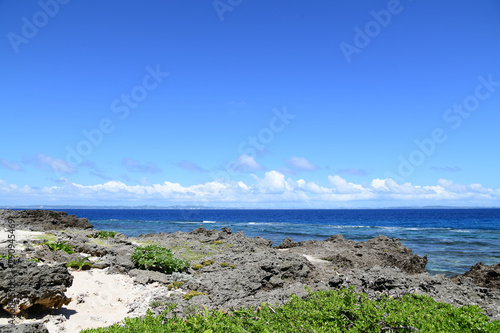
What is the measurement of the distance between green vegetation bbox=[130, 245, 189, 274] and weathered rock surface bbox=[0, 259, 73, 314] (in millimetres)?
5403

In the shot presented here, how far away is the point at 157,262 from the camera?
15.0 meters

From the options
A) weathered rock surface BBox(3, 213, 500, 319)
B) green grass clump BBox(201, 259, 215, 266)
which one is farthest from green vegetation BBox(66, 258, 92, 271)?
green grass clump BBox(201, 259, 215, 266)

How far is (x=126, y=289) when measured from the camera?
40.9ft

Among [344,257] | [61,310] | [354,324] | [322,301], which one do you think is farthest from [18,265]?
[344,257]

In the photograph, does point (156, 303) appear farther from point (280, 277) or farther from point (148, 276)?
point (280, 277)

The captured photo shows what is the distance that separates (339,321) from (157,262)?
35.3 feet

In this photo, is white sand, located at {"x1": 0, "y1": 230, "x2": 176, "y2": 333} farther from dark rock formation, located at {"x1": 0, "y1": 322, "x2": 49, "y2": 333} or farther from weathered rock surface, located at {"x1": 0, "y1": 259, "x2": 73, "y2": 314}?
dark rock formation, located at {"x1": 0, "y1": 322, "x2": 49, "y2": 333}

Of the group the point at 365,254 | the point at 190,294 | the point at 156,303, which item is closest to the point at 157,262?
the point at 190,294

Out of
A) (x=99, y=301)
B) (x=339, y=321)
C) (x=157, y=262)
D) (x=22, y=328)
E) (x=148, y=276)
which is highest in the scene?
(x=339, y=321)

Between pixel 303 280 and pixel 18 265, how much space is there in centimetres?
1046

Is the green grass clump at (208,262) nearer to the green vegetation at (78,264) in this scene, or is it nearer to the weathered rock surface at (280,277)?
the weathered rock surface at (280,277)

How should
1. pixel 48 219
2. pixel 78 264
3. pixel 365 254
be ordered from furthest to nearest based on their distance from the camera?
1. pixel 48 219
2. pixel 365 254
3. pixel 78 264

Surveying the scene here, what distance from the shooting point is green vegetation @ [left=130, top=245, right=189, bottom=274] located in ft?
48.2

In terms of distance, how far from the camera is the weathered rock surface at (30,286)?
8391 millimetres
